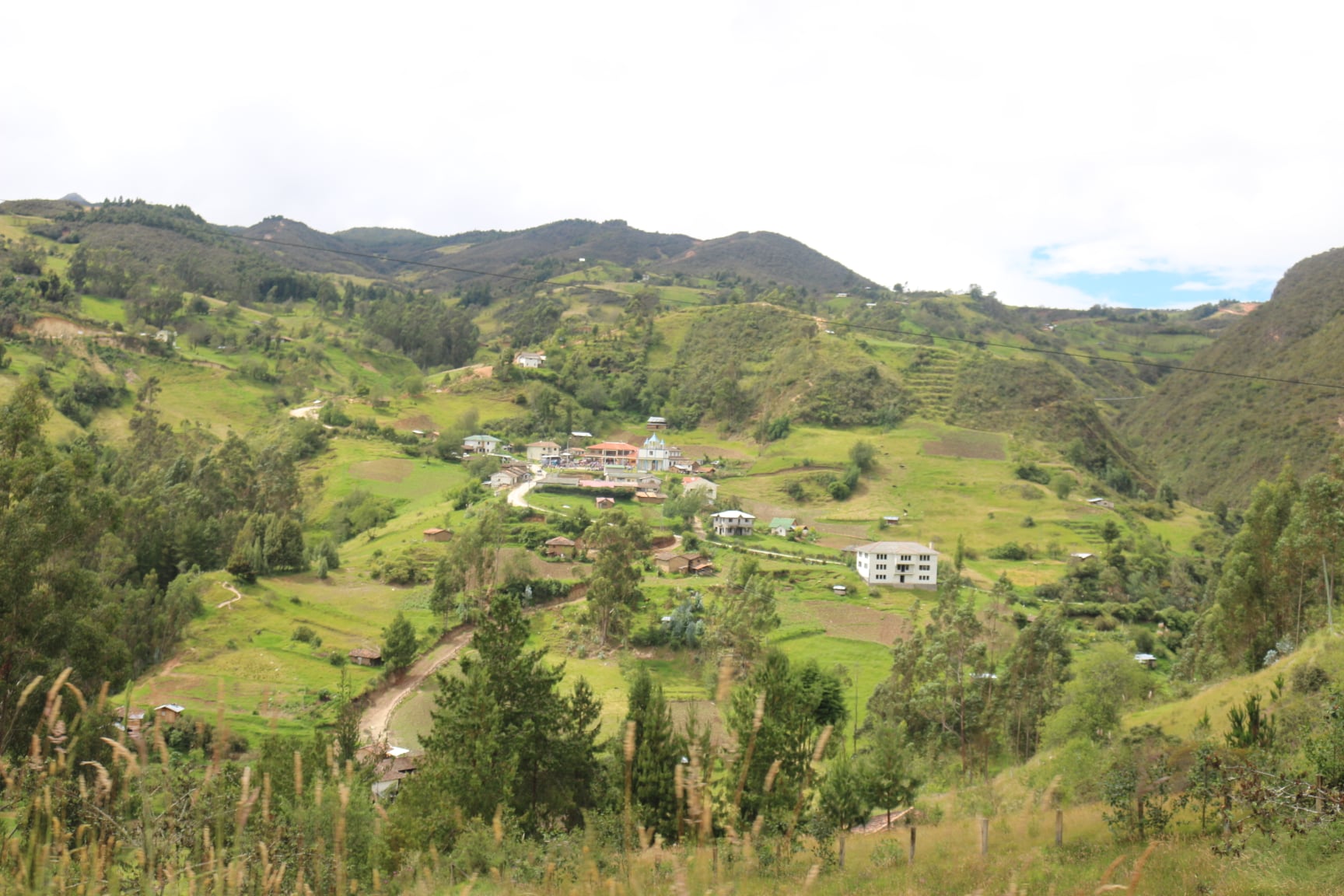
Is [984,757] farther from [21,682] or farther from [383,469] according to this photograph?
[383,469]

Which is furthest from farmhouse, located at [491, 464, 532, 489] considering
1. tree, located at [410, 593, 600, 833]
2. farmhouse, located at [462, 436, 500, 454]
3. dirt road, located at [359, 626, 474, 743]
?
tree, located at [410, 593, 600, 833]

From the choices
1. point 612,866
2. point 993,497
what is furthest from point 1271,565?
point 993,497

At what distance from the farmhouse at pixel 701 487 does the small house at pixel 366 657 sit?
2678 cm

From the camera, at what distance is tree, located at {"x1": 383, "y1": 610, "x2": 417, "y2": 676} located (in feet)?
93.1

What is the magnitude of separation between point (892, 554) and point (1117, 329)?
14093cm

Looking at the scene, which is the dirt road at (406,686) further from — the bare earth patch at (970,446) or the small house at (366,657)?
the bare earth patch at (970,446)

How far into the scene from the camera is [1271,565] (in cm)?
2241

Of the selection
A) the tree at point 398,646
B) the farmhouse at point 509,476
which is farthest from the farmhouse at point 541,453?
the tree at point 398,646

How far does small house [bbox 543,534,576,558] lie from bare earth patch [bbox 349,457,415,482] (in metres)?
15.9

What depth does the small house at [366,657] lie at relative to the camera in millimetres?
28953

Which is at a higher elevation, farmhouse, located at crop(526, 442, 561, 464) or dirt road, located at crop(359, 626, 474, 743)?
farmhouse, located at crop(526, 442, 561, 464)

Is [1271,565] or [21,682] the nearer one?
[21,682]

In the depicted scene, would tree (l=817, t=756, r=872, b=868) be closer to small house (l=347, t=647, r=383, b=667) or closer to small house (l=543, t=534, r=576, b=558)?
small house (l=347, t=647, r=383, b=667)

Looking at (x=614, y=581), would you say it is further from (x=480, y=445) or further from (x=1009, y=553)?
(x=480, y=445)
